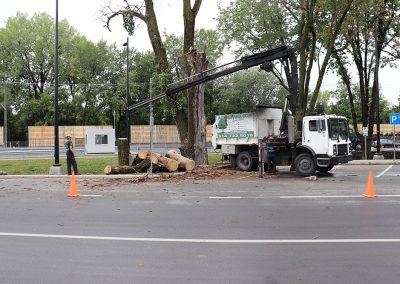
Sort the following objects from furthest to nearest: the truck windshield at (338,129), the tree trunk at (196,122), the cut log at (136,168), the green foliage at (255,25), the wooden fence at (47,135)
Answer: the wooden fence at (47,135), the green foliage at (255,25), the tree trunk at (196,122), the cut log at (136,168), the truck windshield at (338,129)

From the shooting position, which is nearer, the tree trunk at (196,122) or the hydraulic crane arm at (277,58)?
the hydraulic crane arm at (277,58)

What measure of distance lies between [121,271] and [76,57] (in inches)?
2630

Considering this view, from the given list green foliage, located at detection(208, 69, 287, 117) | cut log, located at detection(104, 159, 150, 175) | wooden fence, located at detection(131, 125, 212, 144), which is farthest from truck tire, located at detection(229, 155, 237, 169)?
green foliage, located at detection(208, 69, 287, 117)

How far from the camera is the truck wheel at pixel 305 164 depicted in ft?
60.8

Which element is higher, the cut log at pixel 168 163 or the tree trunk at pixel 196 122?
the tree trunk at pixel 196 122

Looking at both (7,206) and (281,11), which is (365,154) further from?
(7,206)

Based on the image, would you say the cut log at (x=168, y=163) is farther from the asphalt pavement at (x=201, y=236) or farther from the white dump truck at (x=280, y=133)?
the asphalt pavement at (x=201, y=236)

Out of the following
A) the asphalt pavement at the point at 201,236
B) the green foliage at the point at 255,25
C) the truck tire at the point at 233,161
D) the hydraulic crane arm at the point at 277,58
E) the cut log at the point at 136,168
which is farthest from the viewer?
the green foliage at the point at 255,25

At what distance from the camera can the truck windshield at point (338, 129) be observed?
18.5 meters

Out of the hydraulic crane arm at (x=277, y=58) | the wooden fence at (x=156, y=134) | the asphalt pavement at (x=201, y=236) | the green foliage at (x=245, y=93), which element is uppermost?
the green foliage at (x=245, y=93)

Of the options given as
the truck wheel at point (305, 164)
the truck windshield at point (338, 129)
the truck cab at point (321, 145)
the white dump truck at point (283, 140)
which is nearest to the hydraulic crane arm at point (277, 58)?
the white dump truck at point (283, 140)

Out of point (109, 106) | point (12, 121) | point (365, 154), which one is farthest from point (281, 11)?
point (12, 121)

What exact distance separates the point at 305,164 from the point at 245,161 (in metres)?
3.42

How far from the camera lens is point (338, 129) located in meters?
18.8
